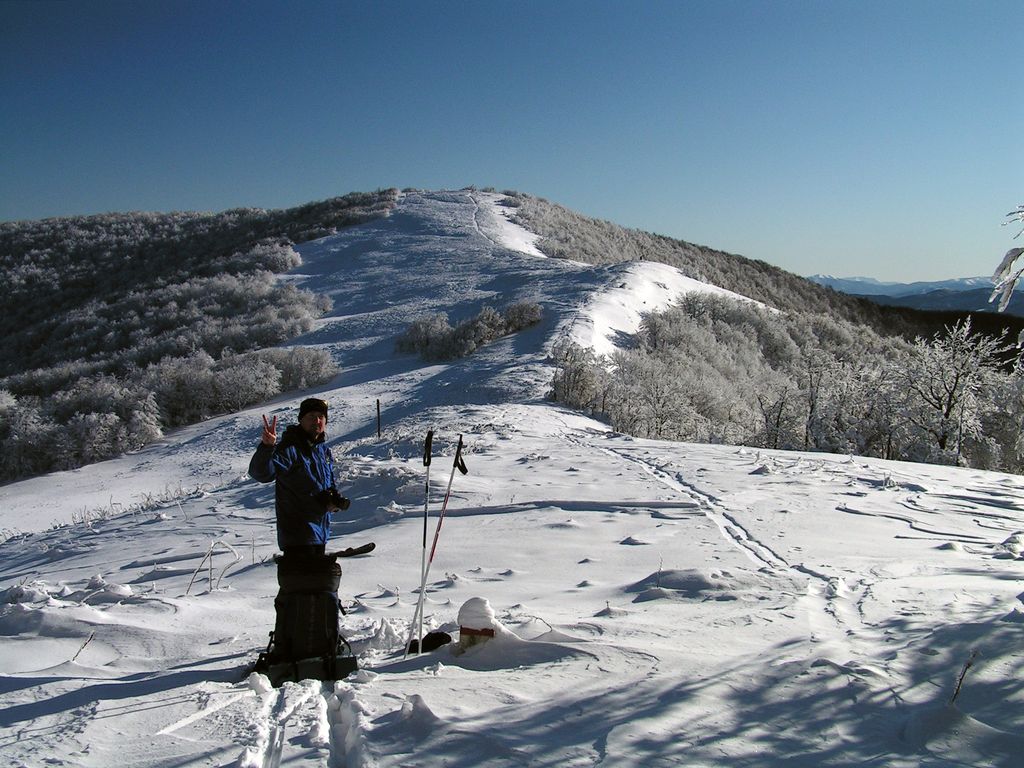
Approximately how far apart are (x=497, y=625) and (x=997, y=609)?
292 centimetres

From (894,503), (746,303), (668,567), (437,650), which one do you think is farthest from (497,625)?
(746,303)

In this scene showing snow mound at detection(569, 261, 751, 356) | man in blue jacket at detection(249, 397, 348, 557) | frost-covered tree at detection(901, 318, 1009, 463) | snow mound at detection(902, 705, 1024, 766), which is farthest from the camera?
snow mound at detection(569, 261, 751, 356)

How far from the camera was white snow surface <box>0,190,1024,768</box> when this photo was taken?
2914mm

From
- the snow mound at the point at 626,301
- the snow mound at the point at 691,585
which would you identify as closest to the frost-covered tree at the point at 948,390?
the snow mound at the point at 626,301

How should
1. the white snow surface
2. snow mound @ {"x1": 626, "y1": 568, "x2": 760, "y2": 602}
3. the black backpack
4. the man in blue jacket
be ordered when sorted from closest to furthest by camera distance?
1. the white snow surface
2. the black backpack
3. the man in blue jacket
4. snow mound @ {"x1": 626, "y1": 568, "x2": 760, "y2": 602}

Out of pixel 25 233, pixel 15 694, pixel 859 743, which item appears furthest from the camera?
pixel 25 233

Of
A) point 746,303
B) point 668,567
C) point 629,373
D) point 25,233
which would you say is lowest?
point 668,567

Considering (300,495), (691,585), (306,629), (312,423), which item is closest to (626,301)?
(691,585)

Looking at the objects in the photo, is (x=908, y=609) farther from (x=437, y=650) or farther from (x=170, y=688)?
(x=170, y=688)

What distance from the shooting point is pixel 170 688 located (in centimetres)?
357

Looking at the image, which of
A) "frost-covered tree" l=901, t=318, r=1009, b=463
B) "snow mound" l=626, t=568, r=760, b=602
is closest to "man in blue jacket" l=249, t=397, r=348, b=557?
"snow mound" l=626, t=568, r=760, b=602

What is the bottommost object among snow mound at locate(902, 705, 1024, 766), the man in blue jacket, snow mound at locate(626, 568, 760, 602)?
snow mound at locate(626, 568, 760, 602)

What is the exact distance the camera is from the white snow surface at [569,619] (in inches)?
115

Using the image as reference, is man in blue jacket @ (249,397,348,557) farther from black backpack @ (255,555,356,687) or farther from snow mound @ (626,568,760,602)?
snow mound @ (626,568,760,602)
